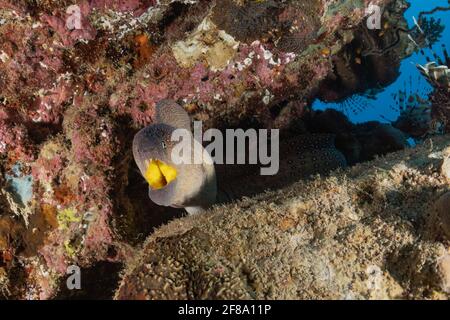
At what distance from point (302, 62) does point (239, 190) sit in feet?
5.75

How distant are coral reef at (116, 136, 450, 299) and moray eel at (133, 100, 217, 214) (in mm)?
551

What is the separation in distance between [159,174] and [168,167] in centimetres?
11

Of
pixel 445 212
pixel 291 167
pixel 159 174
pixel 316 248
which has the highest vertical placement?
pixel 291 167

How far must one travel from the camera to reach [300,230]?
8.21 feet

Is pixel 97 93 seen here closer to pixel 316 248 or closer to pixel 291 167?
pixel 291 167

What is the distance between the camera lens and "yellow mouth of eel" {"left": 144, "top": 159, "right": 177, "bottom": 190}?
10.5 feet

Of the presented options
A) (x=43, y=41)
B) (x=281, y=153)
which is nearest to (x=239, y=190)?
(x=281, y=153)

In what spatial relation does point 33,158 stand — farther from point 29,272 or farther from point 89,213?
point 29,272

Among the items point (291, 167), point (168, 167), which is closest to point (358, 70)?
point (291, 167)

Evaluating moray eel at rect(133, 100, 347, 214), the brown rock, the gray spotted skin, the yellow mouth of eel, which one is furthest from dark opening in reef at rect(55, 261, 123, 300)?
the brown rock

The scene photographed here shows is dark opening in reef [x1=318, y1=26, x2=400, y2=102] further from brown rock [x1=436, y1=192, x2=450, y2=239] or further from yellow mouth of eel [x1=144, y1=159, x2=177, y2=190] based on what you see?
brown rock [x1=436, y1=192, x2=450, y2=239]

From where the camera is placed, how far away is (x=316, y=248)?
237 centimetres

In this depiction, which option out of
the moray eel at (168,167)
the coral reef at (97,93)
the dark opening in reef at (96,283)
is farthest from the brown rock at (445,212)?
the dark opening in reef at (96,283)

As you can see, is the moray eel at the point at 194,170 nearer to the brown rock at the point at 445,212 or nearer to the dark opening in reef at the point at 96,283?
the dark opening in reef at the point at 96,283
